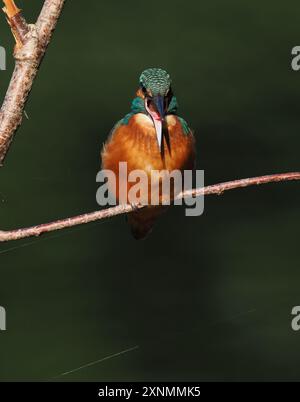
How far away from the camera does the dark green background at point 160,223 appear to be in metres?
3.76

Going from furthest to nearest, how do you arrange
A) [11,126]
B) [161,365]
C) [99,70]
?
1. [99,70]
2. [161,365]
3. [11,126]

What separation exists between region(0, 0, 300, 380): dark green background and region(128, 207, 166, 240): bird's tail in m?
1.26

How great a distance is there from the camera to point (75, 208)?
12.8ft

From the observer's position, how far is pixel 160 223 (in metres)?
3.85

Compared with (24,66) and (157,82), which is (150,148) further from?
(24,66)

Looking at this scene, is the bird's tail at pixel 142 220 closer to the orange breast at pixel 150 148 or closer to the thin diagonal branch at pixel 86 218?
the orange breast at pixel 150 148

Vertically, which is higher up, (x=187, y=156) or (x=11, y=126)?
(x=187, y=156)

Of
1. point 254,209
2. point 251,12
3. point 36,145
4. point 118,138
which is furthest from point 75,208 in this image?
point 118,138

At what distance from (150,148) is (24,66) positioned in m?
→ 0.68

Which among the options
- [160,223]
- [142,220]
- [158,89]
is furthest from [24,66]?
[160,223]

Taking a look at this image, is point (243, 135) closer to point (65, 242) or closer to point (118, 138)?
point (65, 242)

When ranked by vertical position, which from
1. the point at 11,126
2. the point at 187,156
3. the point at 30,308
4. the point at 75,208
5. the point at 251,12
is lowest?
the point at 11,126

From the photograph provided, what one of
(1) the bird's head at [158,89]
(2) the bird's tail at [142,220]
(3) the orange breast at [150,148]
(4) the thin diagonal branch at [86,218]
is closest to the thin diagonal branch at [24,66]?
(4) the thin diagonal branch at [86,218]

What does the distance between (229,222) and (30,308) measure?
3.34ft
